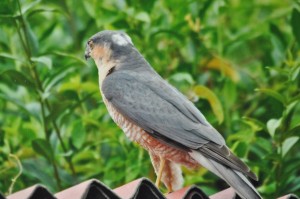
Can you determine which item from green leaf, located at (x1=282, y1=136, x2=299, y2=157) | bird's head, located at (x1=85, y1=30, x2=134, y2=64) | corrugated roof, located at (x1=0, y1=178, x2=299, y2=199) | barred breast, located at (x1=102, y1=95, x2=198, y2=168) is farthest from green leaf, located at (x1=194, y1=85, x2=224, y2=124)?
corrugated roof, located at (x1=0, y1=178, x2=299, y2=199)

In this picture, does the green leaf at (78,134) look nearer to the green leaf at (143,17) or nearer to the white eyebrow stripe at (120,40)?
the white eyebrow stripe at (120,40)

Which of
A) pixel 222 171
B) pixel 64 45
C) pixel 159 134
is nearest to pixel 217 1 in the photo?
pixel 64 45

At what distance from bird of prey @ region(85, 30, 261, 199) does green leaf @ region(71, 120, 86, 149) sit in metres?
0.44

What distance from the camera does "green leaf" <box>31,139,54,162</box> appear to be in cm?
572

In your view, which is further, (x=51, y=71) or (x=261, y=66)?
(x=261, y=66)

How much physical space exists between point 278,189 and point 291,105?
53 centimetres

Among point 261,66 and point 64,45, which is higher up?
point 64,45

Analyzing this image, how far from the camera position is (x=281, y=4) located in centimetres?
780

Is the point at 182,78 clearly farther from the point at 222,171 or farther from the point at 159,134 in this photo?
the point at 222,171

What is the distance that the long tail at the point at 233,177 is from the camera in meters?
4.37

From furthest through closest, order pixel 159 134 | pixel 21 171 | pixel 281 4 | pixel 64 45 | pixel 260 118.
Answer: pixel 281 4 < pixel 64 45 < pixel 260 118 < pixel 21 171 < pixel 159 134

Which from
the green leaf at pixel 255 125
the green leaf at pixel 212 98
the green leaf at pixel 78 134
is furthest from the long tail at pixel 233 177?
the green leaf at pixel 78 134

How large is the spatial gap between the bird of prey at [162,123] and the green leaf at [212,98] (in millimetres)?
533

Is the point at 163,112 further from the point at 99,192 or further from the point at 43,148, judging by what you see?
the point at 99,192
